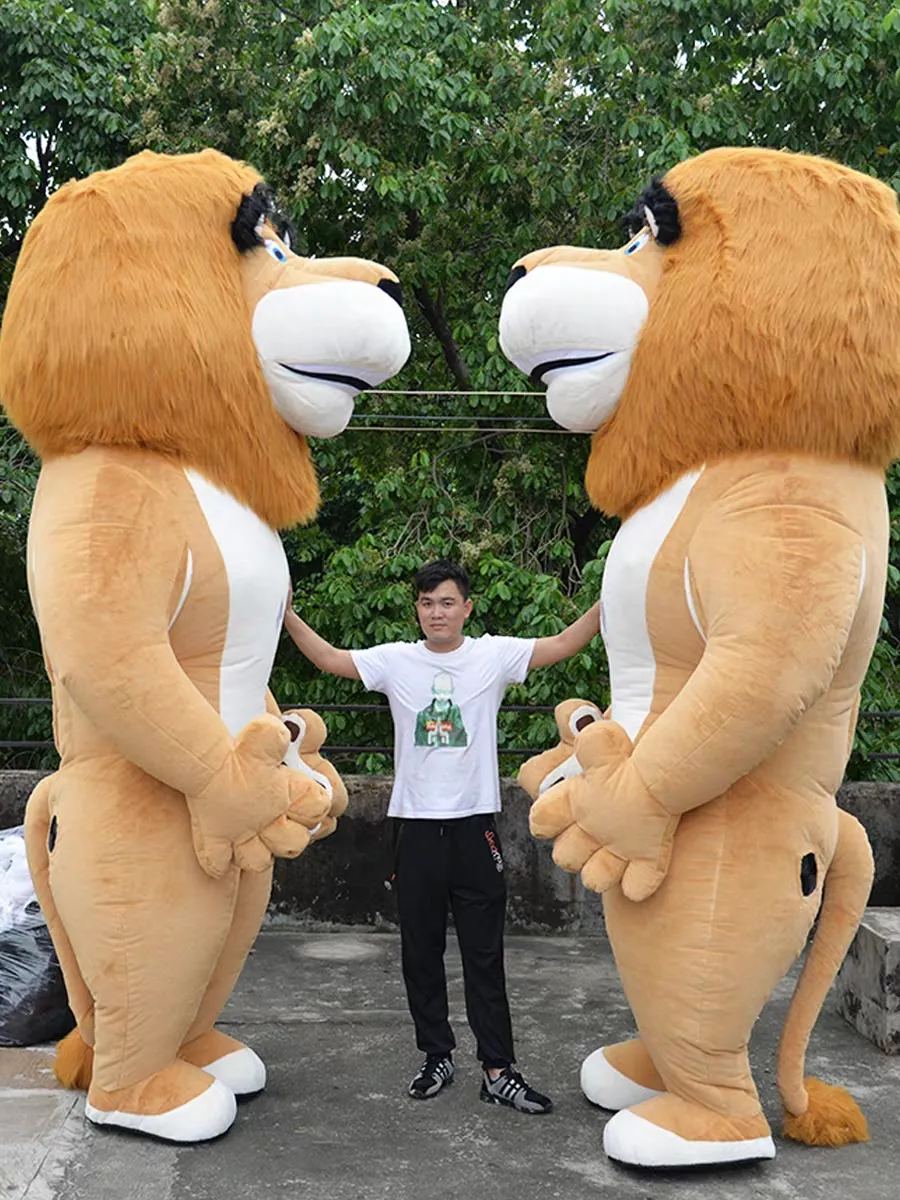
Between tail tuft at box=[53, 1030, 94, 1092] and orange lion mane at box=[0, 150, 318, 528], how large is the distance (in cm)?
169

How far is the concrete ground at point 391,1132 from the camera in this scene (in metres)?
3.31

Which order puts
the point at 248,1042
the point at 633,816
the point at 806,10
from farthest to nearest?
the point at 806,10, the point at 248,1042, the point at 633,816

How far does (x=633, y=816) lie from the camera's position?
129 inches

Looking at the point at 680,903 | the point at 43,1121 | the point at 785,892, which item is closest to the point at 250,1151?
the point at 43,1121

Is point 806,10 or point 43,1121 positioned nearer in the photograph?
point 43,1121

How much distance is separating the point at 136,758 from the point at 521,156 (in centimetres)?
495

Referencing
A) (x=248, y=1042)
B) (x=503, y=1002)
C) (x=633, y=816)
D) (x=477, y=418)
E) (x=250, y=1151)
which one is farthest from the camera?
(x=477, y=418)

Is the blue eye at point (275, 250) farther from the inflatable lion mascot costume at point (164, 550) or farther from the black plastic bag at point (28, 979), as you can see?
the black plastic bag at point (28, 979)

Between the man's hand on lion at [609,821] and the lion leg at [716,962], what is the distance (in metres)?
0.10

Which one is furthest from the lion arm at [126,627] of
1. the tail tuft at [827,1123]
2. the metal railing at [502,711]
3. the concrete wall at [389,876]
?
the metal railing at [502,711]

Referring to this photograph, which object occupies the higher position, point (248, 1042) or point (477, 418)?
point (477, 418)

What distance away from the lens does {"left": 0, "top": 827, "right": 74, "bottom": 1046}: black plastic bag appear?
4316mm

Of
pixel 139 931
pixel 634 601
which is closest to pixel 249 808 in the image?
pixel 139 931

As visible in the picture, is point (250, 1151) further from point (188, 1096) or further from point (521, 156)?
point (521, 156)
